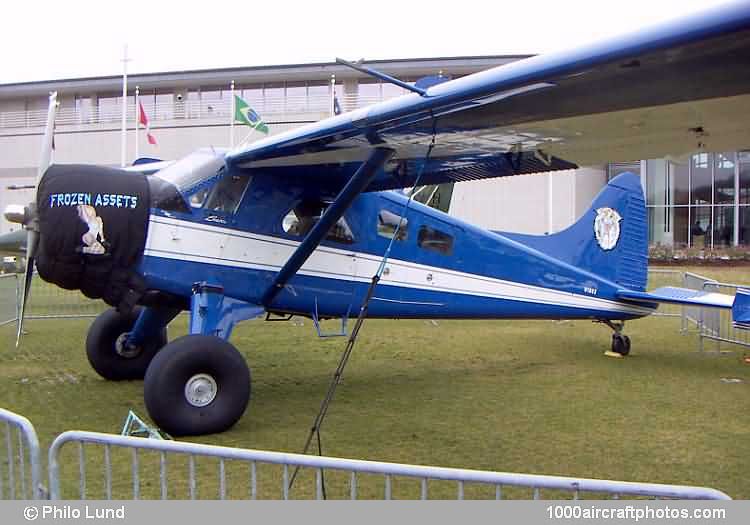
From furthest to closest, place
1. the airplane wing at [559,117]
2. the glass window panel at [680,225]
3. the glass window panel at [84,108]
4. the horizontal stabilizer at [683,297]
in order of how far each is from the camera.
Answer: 1. the glass window panel at [84,108]
2. the glass window panel at [680,225]
3. the horizontal stabilizer at [683,297]
4. the airplane wing at [559,117]

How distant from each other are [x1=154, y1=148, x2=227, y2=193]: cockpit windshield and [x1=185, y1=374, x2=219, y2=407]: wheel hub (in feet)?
5.47

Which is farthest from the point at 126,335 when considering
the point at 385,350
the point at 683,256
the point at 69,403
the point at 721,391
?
the point at 683,256

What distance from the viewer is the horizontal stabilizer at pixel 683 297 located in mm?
8105

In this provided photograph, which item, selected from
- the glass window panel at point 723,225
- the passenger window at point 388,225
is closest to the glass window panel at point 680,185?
the glass window panel at point 723,225

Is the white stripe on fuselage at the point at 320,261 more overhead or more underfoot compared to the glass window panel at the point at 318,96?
more underfoot

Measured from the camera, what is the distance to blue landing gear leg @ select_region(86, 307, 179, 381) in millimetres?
7316

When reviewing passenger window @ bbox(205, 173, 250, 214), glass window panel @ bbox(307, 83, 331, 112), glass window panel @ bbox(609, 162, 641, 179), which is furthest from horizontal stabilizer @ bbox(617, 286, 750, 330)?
glass window panel @ bbox(609, 162, 641, 179)

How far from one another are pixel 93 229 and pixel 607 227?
267 inches

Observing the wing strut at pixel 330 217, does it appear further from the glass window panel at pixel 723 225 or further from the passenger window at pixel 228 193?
the glass window panel at pixel 723 225

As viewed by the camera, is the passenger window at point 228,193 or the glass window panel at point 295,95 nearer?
the passenger window at point 228,193

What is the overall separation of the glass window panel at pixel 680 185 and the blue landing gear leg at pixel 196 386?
28.3 m

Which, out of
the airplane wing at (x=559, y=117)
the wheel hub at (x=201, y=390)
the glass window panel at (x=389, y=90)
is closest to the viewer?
the airplane wing at (x=559, y=117)

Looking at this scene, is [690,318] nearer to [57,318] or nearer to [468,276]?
[468,276]
